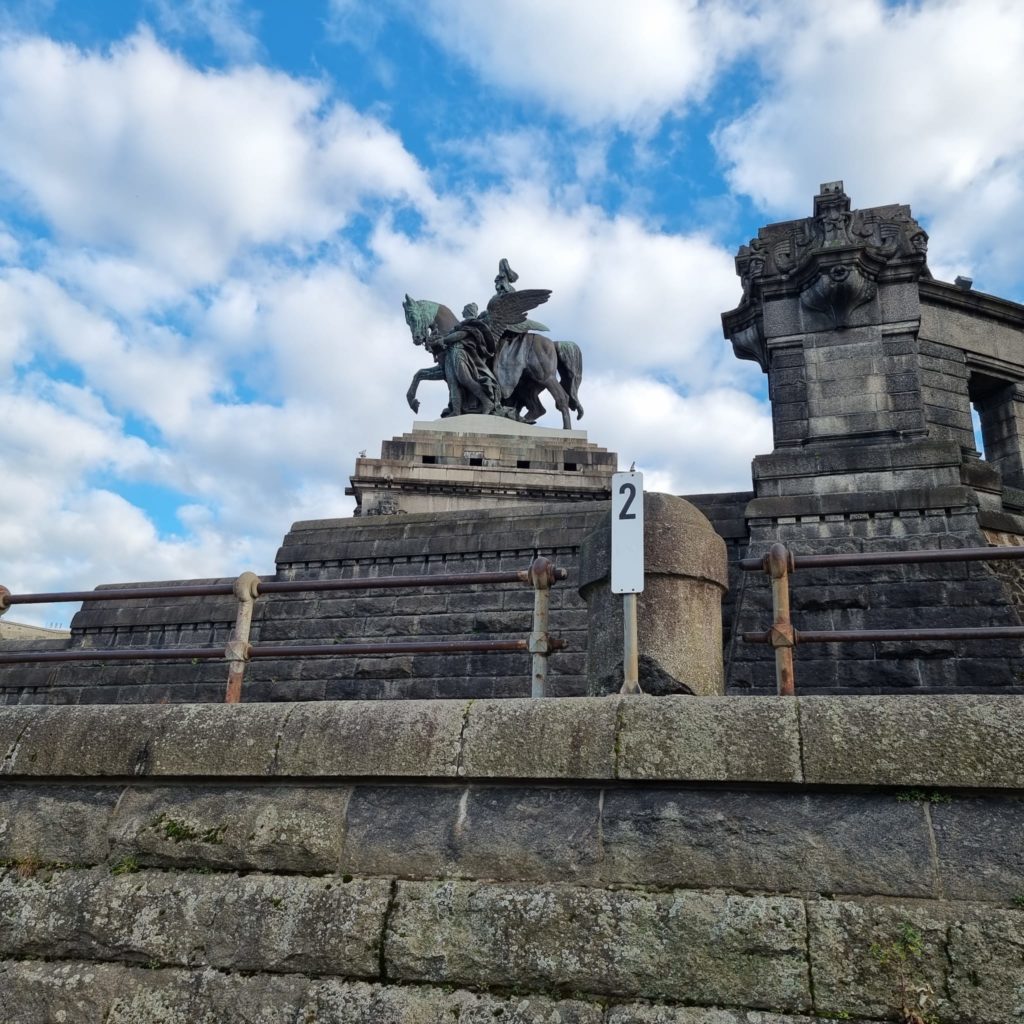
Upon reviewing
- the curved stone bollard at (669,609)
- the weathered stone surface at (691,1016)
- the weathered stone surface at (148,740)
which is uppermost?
the curved stone bollard at (669,609)

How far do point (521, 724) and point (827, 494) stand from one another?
791 centimetres

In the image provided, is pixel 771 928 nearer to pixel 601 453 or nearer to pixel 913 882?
pixel 913 882

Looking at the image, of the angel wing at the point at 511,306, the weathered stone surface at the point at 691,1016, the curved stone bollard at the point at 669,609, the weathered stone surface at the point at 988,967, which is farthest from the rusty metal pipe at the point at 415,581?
the angel wing at the point at 511,306

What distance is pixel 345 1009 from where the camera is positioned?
3.19m

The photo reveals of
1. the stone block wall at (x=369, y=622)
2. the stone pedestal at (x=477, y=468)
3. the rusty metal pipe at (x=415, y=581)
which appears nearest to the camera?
the rusty metal pipe at (x=415, y=581)

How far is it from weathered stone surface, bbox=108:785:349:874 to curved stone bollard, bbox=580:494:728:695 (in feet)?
5.20

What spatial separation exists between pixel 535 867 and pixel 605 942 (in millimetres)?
375

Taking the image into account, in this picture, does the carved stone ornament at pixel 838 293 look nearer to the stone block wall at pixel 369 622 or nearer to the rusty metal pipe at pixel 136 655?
the stone block wall at pixel 369 622

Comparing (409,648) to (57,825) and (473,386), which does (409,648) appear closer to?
(57,825)

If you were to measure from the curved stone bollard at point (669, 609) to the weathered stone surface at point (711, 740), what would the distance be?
3.21 feet

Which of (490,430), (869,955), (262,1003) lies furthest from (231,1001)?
(490,430)

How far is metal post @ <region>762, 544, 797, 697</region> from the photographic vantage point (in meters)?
3.81

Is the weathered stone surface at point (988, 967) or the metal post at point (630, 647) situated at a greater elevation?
the metal post at point (630, 647)

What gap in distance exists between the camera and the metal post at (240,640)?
175 inches
